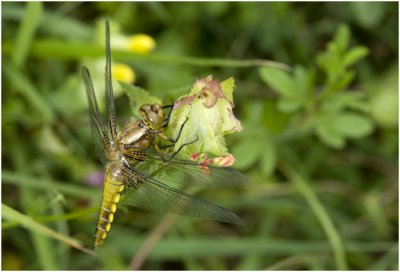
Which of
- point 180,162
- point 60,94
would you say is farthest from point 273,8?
point 180,162

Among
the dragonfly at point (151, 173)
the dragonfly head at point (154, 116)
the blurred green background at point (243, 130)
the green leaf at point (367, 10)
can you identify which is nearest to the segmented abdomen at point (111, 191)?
the dragonfly at point (151, 173)

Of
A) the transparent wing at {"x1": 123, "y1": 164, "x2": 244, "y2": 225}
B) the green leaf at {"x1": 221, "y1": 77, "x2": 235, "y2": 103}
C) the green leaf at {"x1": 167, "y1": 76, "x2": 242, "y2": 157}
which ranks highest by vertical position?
the green leaf at {"x1": 221, "y1": 77, "x2": 235, "y2": 103}

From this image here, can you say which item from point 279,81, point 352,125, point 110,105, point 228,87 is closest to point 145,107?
point 110,105

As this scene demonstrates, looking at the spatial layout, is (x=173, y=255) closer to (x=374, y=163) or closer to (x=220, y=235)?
(x=220, y=235)

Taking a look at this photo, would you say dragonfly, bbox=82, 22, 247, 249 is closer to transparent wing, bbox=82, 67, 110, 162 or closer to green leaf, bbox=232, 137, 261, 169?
transparent wing, bbox=82, 67, 110, 162

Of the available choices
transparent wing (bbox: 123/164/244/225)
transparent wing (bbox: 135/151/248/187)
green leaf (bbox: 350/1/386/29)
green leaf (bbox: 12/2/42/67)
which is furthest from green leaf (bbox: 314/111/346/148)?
green leaf (bbox: 12/2/42/67)

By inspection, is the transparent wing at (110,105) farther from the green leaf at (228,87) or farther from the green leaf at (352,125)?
the green leaf at (352,125)

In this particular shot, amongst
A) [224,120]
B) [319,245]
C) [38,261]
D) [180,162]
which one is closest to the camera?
[224,120]
